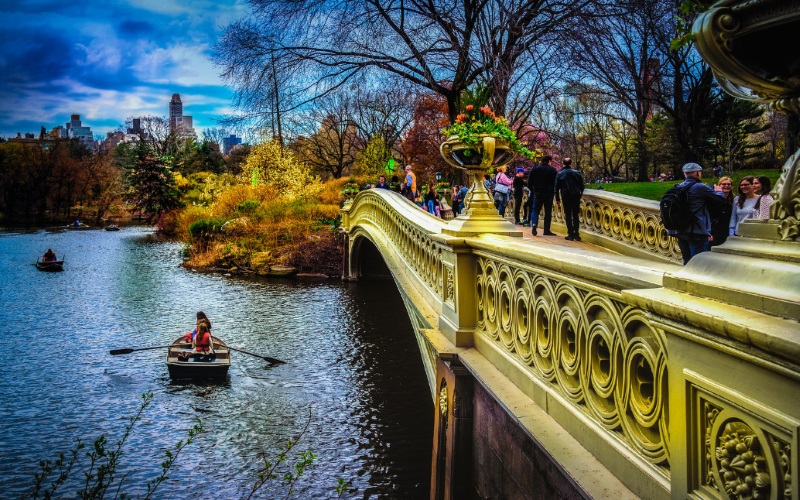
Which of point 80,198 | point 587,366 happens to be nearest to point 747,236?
point 587,366

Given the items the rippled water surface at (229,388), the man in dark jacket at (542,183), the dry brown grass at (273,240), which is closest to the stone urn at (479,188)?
the rippled water surface at (229,388)

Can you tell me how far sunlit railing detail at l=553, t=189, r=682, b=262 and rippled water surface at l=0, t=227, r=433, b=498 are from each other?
4720mm

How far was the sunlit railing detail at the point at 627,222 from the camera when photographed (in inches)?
428

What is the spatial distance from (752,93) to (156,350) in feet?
53.9

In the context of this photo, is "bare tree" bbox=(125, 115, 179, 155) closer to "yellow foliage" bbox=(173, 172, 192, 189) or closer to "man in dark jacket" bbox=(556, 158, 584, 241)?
"yellow foliage" bbox=(173, 172, 192, 189)

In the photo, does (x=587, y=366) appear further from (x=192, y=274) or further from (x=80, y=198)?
(x=80, y=198)

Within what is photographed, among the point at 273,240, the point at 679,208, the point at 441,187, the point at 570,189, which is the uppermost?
the point at 441,187

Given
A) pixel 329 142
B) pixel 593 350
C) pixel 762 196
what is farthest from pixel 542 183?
pixel 329 142

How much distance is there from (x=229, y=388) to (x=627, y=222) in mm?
8391

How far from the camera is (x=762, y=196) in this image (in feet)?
23.9

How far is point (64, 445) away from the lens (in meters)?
10.7

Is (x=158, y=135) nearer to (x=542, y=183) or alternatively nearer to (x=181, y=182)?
(x=181, y=182)

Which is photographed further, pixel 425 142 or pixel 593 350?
pixel 425 142

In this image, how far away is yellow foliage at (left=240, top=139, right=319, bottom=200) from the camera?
3894 cm
